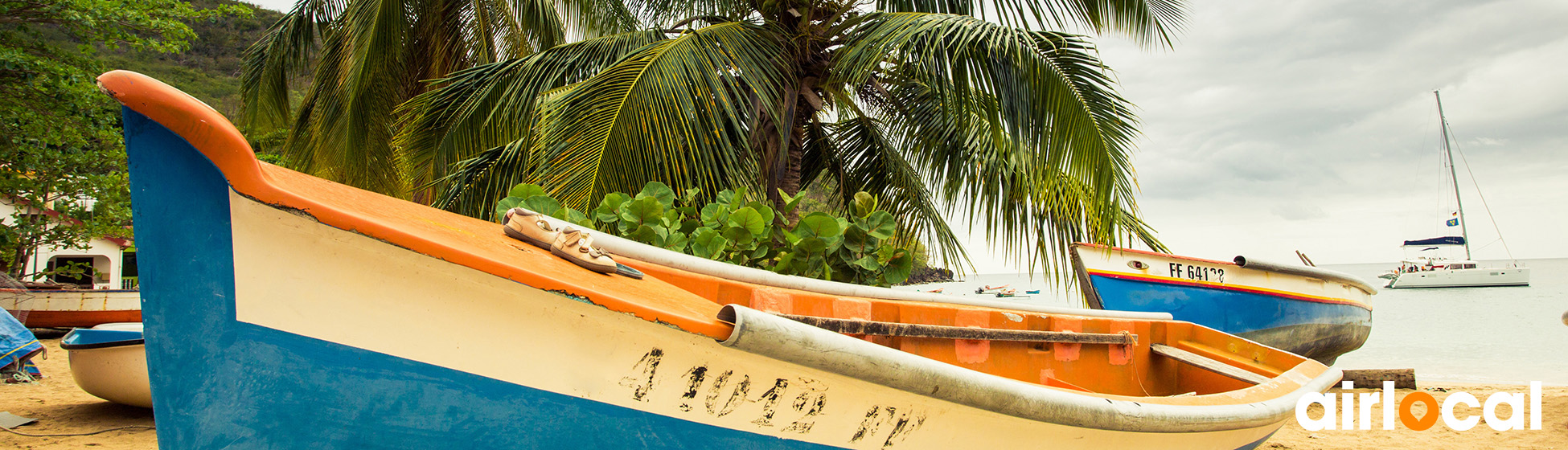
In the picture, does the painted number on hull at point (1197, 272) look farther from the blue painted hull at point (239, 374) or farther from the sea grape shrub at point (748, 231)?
the blue painted hull at point (239, 374)

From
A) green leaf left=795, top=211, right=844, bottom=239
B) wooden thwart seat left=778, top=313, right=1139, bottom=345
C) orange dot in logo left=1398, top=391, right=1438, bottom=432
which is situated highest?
green leaf left=795, top=211, right=844, bottom=239

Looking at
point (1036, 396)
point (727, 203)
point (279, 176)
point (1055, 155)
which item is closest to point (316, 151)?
point (727, 203)

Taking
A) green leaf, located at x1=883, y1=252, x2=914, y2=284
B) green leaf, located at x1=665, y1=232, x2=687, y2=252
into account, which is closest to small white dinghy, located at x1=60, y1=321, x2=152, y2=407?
green leaf, located at x1=665, y1=232, x2=687, y2=252

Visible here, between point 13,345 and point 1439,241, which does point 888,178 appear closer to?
point 13,345

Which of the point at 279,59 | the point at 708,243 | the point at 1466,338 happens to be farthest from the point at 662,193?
the point at 1466,338

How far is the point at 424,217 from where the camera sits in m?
1.77

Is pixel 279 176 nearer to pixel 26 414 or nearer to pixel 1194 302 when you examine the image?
pixel 26 414

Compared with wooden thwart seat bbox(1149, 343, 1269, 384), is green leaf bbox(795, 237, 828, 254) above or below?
above

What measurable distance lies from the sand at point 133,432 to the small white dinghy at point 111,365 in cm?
17

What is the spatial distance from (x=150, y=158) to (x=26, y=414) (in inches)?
199

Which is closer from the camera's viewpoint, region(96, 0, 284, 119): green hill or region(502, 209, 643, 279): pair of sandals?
region(502, 209, 643, 279): pair of sandals

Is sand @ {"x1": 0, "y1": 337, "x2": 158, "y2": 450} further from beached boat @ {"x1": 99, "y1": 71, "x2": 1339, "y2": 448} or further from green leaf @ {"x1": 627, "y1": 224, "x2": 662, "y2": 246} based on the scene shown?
beached boat @ {"x1": 99, "y1": 71, "x2": 1339, "y2": 448}

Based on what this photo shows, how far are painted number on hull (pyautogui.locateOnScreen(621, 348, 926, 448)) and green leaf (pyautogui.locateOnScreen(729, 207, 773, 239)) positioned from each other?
9.41 feet

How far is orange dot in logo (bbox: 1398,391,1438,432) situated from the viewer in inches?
239
